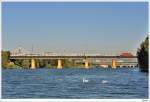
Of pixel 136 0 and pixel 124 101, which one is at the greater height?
pixel 136 0

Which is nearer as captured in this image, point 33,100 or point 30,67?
point 33,100

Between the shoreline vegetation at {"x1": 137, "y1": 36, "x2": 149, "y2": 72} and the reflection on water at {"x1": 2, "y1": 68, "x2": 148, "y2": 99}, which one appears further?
the reflection on water at {"x1": 2, "y1": 68, "x2": 148, "y2": 99}

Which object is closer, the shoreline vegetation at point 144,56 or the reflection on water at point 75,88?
the shoreline vegetation at point 144,56

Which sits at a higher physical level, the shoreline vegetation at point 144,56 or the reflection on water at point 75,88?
the shoreline vegetation at point 144,56

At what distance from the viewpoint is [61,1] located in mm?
1812

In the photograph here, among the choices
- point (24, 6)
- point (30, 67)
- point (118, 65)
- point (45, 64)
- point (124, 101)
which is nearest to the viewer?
point (124, 101)

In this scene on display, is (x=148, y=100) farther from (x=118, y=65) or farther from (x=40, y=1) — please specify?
(x=118, y=65)

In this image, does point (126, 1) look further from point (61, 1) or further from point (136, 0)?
point (61, 1)

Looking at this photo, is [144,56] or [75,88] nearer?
[75,88]

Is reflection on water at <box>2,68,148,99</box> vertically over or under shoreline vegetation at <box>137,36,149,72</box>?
under

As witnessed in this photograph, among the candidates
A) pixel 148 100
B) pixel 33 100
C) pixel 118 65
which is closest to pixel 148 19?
pixel 148 100

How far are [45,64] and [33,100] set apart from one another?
327 inches

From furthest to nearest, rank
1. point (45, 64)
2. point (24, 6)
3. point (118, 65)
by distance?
point (118, 65)
point (45, 64)
point (24, 6)

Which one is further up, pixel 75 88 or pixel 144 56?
pixel 144 56
